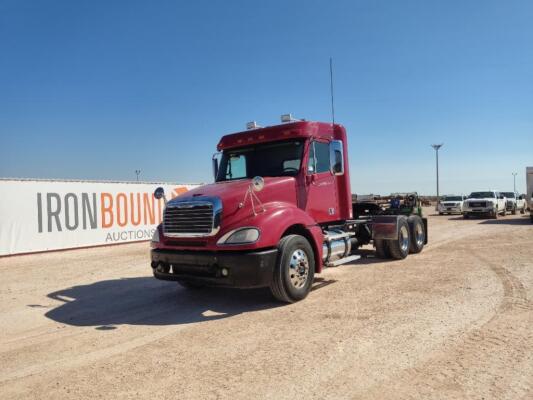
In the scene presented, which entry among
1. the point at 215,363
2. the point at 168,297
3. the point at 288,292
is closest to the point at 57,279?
the point at 168,297

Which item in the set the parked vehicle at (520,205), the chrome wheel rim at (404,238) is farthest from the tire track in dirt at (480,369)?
the parked vehicle at (520,205)

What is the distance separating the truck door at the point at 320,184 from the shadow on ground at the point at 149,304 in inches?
53.6

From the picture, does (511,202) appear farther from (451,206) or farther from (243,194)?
(243,194)

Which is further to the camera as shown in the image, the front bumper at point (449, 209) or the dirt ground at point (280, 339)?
the front bumper at point (449, 209)

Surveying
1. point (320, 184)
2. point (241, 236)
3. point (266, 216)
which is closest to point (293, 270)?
point (266, 216)

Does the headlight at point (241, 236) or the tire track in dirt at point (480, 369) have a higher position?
Answer: the headlight at point (241, 236)

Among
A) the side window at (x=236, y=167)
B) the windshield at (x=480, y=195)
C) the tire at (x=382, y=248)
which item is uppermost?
the side window at (x=236, y=167)

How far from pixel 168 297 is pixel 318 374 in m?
4.23

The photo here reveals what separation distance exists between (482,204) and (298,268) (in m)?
25.4

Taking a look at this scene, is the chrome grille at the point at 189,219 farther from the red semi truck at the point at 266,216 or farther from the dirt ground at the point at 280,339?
the dirt ground at the point at 280,339

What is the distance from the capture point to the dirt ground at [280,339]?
3574mm

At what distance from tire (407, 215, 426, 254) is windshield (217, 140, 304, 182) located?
17.3 ft

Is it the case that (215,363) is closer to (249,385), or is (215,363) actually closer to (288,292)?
(249,385)

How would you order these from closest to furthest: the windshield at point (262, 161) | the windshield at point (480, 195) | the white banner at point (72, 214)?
the windshield at point (262, 161)
the white banner at point (72, 214)
the windshield at point (480, 195)
